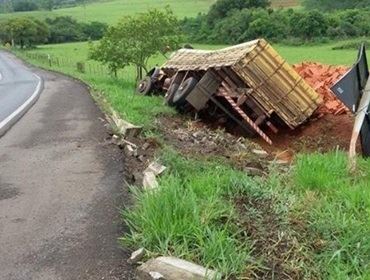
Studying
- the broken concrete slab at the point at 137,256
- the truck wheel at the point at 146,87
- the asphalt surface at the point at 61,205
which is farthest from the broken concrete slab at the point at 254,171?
the truck wheel at the point at 146,87

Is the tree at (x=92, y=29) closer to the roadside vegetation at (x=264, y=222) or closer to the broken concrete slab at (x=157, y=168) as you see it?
the broken concrete slab at (x=157, y=168)

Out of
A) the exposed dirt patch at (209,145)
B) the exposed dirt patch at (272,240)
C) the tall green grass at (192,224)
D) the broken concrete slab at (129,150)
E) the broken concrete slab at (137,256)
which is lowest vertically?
the exposed dirt patch at (209,145)

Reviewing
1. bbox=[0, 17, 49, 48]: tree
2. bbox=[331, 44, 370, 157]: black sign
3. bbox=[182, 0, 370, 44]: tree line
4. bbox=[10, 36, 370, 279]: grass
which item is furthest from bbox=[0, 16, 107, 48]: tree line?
bbox=[10, 36, 370, 279]: grass

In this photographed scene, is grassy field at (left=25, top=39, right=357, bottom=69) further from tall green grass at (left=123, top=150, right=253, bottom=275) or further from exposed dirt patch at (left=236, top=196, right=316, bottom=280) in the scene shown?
tall green grass at (left=123, top=150, right=253, bottom=275)

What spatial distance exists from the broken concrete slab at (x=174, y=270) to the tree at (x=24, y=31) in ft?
270

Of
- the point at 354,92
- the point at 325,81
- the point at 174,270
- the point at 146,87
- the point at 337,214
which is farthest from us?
the point at 146,87

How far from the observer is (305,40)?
56594 mm

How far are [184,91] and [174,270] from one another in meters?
12.1

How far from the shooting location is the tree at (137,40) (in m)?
29.3

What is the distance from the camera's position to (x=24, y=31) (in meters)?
81.9

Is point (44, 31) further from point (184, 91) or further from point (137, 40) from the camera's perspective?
point (184, 91)

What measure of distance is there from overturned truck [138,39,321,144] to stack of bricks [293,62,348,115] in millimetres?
979

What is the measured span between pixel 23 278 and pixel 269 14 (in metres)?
61.4

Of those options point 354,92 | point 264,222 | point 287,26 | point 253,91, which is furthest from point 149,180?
point 287,26
